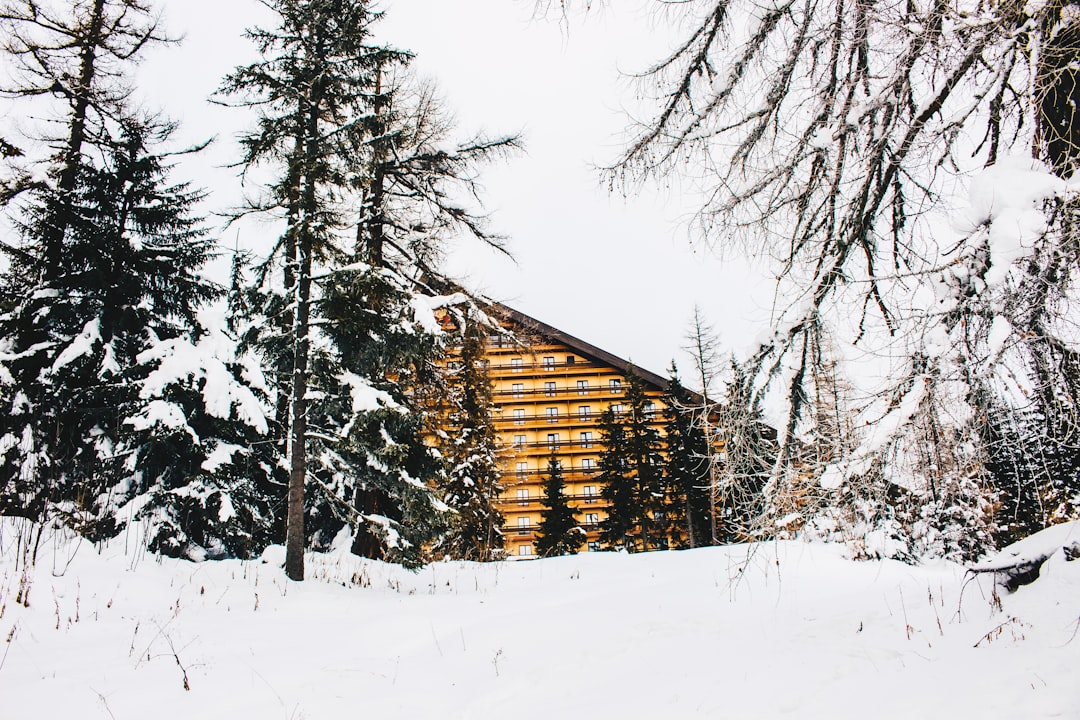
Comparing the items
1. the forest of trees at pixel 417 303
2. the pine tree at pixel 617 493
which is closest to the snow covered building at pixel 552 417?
the pine tree at pixel 617 493

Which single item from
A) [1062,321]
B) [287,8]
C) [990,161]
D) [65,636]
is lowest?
→ [65,636]

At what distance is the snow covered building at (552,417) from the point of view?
42.2m

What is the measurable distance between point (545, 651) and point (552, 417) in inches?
1572

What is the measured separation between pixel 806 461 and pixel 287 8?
11031 millimetres

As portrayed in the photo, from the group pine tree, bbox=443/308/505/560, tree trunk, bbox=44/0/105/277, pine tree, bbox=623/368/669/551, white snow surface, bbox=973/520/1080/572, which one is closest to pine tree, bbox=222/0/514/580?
tree trunk, bbox=44/0/105/277

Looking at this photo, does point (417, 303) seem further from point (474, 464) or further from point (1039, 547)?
point (474, 464)

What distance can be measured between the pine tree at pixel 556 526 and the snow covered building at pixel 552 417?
7.35 meters

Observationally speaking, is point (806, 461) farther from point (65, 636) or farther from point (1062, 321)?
point (65, 636)

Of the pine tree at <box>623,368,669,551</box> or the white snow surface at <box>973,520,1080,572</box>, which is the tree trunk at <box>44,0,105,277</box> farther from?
the pine tree at <box>623,368,669,551</box>

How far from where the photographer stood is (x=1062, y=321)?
8.33 feet

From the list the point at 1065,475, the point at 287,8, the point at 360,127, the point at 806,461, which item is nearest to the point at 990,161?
the point at 1065,475

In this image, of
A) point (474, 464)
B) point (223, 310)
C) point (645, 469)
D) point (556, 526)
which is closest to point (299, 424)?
point (223, 310)

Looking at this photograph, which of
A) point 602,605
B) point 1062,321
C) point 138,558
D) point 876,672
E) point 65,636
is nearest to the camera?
point 1062,321

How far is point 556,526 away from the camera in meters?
32.8
